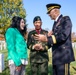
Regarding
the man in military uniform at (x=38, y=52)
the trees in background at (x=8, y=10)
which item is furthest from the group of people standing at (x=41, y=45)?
the trees in background at (x=8, y=10)

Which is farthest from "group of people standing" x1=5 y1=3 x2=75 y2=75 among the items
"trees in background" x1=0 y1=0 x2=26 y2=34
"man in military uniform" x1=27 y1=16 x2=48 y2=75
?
"trees in background" x1=0 y1=0 x2=26 y2=34

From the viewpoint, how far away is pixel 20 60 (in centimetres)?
580

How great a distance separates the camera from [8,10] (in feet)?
147

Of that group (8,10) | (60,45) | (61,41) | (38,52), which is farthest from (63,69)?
(8,10)

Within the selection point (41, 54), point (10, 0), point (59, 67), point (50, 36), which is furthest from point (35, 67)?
point (10, 0)

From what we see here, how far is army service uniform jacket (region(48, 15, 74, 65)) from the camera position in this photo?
4594 millimetres

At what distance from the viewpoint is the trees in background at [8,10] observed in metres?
42.5

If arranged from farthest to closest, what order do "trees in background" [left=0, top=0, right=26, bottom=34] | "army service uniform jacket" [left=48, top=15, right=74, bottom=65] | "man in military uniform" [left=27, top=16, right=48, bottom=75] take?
1. "trees in background" [left=0, top=0, right=26, bottom=34]
2. "man in military uniform" [left=27, top=16, right=48, bottom=75]
3. "army service uniform jacket" [left=48, top=15, right=74, bottom=65]

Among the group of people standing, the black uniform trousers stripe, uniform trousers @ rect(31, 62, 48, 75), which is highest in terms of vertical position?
the group of people standing

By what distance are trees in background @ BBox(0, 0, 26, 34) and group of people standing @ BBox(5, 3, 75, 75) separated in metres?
35.5

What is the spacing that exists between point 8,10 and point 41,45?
38.5 m

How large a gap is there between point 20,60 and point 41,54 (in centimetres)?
121

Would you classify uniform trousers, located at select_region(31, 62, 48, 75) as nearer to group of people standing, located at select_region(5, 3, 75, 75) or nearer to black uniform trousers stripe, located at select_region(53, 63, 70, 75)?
group of people standing, located at select_region(5, 3, 75, 75)

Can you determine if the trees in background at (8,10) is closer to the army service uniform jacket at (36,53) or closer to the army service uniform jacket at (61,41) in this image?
the army service uniform jacket at (36,53)
